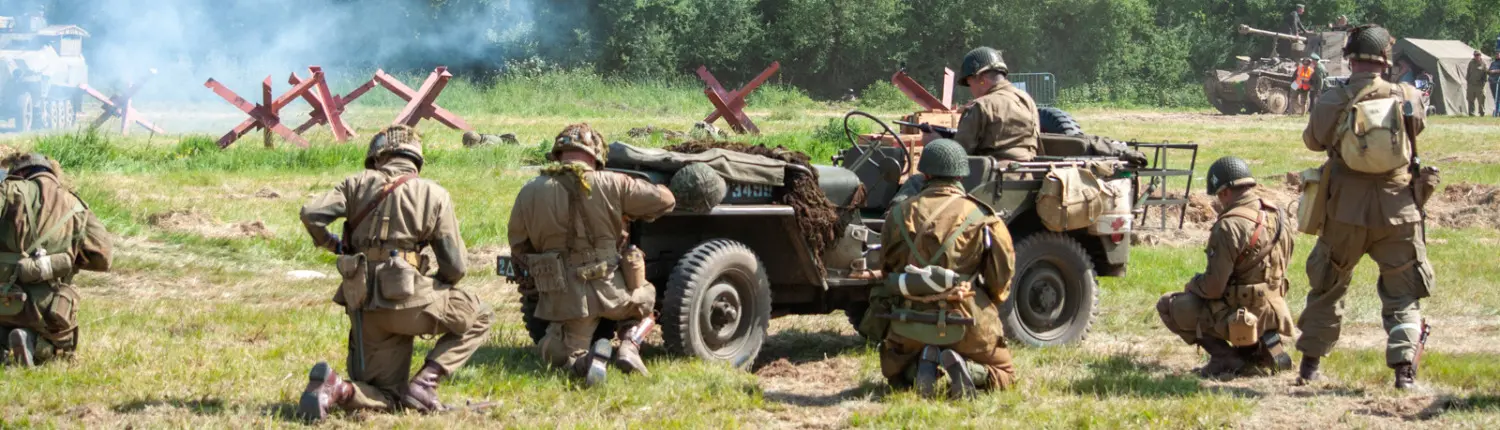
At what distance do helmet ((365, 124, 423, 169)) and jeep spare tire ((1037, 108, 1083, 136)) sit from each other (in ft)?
16.0

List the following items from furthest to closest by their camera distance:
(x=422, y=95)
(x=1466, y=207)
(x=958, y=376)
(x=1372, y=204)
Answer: (x=422, y=95)
(x=1466, y=207)
(x=1372, y=204)
(x=958, y=376)

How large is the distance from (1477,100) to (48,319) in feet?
116

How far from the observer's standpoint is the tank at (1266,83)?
3744cm


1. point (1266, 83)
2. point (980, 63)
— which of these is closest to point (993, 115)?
point (980, 63)

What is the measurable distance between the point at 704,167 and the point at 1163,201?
3797 millimetres

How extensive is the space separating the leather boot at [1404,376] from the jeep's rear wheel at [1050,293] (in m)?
2.23

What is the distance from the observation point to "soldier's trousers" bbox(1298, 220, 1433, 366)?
737 cm

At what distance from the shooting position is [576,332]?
7516 millimetres

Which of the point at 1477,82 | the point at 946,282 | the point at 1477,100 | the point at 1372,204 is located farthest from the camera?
the point at 1477,100

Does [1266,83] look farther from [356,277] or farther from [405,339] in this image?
[356,277]

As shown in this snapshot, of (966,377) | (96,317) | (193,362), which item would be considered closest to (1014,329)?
(966,377)

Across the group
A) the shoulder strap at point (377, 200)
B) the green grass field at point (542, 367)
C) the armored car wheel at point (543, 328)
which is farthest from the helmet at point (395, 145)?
the armored car wheel at point (543, 328)

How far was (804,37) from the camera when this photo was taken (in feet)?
158

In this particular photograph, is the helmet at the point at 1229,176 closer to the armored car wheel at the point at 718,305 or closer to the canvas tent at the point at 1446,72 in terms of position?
the armored car wheel at the point at 718,305
